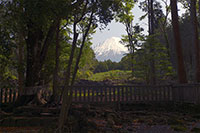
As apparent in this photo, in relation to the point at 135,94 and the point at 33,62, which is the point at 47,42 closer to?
the point at 33,62

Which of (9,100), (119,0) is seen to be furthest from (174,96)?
(9,100)

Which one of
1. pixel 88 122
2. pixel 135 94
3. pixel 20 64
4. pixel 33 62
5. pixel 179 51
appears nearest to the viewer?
pixel 88 122

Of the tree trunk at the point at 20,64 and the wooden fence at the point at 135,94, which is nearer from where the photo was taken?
the tree trunk at the point at 20,64

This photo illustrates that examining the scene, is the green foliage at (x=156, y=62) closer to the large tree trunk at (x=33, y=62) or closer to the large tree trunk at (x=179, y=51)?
the large tree trunk at (x=179, y=51)

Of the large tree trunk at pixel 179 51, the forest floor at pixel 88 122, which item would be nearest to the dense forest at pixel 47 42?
the large tree trunk at pixel 179 51

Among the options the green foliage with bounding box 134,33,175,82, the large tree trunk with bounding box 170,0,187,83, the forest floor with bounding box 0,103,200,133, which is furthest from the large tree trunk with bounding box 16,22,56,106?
the green foliage with bounding box 134,33,175,82

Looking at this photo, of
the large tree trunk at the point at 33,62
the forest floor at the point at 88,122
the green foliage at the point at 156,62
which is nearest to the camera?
the forest floor at the point at 88,122

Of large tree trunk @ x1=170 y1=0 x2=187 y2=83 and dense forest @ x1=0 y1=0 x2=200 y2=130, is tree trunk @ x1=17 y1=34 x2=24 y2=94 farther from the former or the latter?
large tree trunk @ x1=170 y1=0 x2=187 y2=83

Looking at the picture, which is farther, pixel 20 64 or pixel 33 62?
pixel 33 62

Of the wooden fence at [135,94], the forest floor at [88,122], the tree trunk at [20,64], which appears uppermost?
the tree trunk at [20,64]

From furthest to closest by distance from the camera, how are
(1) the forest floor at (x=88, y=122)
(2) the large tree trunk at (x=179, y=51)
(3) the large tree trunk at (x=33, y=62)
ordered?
(2) the large tree trunk at (x=179, y=51) → (3) the large tree trunk at (x=33, y=62) → (1) the forest floor at (x=88, y=122)

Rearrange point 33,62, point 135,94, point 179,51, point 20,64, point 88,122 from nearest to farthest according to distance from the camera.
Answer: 1. point 88,122
2. point 20,64
3. point 33,62
4. point 135,94
5. point 179,51

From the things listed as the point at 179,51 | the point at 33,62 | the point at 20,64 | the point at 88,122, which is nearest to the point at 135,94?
the point at 179,51

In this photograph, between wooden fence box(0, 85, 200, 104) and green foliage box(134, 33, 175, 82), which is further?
green foliage box(134, 33, 175, 82)
